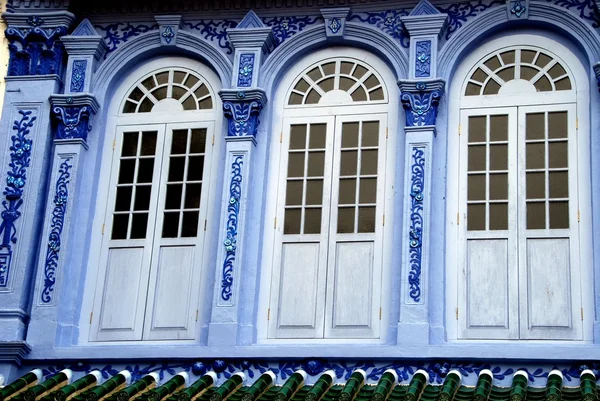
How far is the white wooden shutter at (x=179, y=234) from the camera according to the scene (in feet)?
42.8

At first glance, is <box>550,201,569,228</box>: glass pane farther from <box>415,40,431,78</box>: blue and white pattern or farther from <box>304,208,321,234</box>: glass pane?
<box>304,208,321,234</box>: glass pane

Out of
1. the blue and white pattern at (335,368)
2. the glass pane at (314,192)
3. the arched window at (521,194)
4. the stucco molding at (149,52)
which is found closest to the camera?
the blue and white pattern at (335,368)

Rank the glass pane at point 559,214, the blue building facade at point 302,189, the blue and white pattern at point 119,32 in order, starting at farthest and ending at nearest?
1. the blue and white pattern at point 119,32
2. the glass pane at point 559,214
3. the blue building facade at point 302,189

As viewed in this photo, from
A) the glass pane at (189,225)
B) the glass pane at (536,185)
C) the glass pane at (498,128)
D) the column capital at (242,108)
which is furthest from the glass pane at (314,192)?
the glass pane at (536,185)

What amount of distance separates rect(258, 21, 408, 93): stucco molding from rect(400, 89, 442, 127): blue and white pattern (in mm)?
415

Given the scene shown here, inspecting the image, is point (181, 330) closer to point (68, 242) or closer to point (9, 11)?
point (68, 242)

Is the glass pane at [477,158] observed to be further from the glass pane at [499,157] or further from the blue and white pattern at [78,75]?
the blue and white pattern at [78,75]

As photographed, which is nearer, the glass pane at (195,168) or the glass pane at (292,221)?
the glass pane at (292,221)

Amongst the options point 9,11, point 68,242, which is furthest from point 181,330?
point 9,11

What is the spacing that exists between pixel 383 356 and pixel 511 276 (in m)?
1.54

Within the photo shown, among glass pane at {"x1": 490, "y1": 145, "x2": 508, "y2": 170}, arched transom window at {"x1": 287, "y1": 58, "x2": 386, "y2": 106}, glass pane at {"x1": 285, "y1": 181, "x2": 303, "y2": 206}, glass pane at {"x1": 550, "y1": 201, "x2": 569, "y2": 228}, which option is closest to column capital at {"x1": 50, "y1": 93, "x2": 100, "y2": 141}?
arched transom window at {"x1": 287, "y1": 58, "x2": 386, "y2": 106}

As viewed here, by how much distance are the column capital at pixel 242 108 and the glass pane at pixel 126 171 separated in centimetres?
118

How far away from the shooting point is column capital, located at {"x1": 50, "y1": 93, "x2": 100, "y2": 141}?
13828 millimetres

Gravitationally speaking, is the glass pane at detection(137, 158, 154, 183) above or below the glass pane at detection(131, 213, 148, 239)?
above
